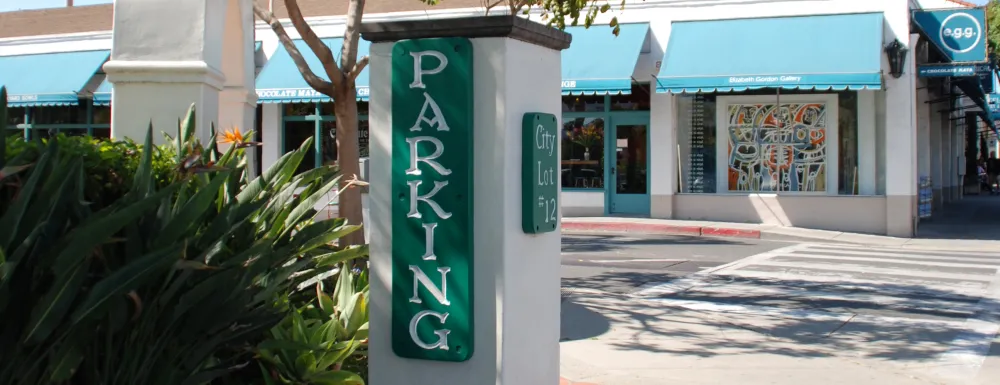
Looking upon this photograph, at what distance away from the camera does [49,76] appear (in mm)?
24047

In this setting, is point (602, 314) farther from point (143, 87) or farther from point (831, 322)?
point (143, 87)

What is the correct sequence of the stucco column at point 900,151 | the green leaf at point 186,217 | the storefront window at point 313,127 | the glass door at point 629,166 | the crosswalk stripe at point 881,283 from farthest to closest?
the storefront window at point 313,127, the glass door at point 629,166, the stucco column at point 900,151, the crosswalk stripe at point 881,283, the green leaf at point 186,217

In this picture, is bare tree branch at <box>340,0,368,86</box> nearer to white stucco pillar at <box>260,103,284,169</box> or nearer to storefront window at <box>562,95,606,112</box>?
storefront window at <box>562,95,606,112</box>

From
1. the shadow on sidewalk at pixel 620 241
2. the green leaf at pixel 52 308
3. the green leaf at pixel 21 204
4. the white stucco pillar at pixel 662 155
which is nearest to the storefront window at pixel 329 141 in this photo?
the shadow on sidewalk at pixel 620 241

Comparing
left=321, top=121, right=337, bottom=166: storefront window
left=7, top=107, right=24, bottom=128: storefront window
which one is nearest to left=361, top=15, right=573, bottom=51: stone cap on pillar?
left=321, top=121, right=337, bottom=166: storefront window

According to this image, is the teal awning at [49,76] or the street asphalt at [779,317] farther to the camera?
the teal awning at [49,76]

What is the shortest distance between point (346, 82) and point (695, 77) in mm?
10608

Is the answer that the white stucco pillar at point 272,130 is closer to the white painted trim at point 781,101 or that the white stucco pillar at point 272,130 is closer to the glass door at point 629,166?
the glass door at point 629,166

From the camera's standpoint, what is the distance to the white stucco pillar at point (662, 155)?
19969mm

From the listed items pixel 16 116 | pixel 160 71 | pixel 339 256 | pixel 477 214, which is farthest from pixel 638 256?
pixel 16 116

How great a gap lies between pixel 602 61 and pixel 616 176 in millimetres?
2973

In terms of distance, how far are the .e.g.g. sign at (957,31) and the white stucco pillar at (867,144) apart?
1.60 metres

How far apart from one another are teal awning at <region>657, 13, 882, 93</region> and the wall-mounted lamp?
46cm

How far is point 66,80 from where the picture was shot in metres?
23.6
